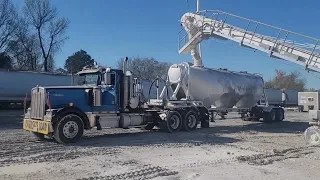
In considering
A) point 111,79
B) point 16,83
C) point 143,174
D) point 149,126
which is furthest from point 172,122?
point 16,83

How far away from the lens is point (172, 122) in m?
18.0

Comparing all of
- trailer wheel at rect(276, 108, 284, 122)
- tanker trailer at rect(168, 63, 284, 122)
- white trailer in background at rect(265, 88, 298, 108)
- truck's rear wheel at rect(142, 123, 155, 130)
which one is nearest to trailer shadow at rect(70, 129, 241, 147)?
truck's rear wheel at rect(142, 123, 155, 130)

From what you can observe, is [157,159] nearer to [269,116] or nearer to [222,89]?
[222,89]

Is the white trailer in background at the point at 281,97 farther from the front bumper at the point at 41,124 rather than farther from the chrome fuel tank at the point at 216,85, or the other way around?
the front bumper at the point at 41,124

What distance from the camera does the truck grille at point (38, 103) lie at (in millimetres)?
13258

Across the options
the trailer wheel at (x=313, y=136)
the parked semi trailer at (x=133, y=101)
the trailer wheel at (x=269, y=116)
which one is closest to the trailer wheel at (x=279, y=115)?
the trailer wheel at (x=269, y=116)

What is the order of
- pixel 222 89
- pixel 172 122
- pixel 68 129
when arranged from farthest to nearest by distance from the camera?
pixel 222 89, pixel 172 122, pixel 68 129

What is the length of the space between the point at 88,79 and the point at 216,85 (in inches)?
325

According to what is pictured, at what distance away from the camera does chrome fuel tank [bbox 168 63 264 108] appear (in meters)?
19.5

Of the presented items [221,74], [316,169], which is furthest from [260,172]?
[221,74]

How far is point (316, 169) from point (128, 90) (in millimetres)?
8795

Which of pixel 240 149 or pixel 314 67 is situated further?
pixel 314 67

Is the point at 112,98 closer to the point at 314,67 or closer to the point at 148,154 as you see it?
the point at 148,154

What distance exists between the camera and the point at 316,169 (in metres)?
9.19
